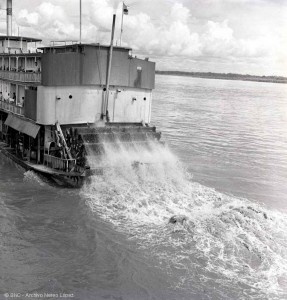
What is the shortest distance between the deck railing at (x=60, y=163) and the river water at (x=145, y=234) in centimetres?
114

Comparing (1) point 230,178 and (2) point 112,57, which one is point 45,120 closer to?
(2) point 112,57

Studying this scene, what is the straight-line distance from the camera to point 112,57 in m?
23.6

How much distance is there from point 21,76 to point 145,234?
1610cm

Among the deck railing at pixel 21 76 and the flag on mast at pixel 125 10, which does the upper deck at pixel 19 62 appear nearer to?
the deck railing at pixel 21 76

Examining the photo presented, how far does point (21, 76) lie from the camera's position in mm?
26172

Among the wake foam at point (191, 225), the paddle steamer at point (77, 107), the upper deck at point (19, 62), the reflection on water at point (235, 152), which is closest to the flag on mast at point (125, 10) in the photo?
the paddle steamer at point (77, 107)

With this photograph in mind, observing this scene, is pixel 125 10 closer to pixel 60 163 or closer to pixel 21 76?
pixel 21 76

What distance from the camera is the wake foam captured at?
12.7 m

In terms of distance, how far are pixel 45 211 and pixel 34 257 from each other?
4.52m

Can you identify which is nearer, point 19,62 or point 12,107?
point 12,107

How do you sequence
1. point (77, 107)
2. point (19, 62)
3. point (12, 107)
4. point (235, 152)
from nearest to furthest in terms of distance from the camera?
point (77, 107), point (12, 107), point (19, 62), point (235, 152)

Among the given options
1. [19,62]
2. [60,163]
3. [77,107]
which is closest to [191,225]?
[60,163]

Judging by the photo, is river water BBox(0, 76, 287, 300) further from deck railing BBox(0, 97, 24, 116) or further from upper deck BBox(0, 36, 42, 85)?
upper deck BBox(0, 36, 42, 85)

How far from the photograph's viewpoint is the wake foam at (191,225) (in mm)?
12734
